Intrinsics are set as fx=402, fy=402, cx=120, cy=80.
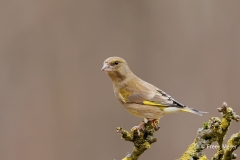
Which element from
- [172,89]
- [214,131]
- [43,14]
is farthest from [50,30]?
[214,131]

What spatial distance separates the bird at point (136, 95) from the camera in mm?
1653

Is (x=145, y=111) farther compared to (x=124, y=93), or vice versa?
(x=124, y=93)

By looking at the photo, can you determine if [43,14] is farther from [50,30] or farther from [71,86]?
[71,86]

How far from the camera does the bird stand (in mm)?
1653

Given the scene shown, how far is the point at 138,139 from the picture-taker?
129 centimetres

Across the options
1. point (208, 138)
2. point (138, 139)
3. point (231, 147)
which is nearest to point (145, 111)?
point (138, 139)

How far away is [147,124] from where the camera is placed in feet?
4.73

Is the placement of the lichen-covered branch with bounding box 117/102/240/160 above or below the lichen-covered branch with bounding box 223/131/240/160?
above

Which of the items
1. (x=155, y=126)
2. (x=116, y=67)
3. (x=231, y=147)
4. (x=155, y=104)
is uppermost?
(x=116, y=67)

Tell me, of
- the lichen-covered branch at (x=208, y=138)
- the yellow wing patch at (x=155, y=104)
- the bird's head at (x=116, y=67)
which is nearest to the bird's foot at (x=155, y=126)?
the lichen-covered branch at (x=208, y=138)

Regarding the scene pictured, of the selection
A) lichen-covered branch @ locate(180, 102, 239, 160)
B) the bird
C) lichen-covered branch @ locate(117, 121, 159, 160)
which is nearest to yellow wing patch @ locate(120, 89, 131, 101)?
the bird

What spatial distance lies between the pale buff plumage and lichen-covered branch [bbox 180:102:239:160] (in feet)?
1.44

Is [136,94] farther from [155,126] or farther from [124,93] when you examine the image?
[155,126]

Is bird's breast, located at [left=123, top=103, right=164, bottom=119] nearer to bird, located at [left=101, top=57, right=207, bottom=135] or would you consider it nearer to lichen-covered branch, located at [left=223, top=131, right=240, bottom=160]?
bird, located at [left=101, top=57, right=207, bottom=135]
